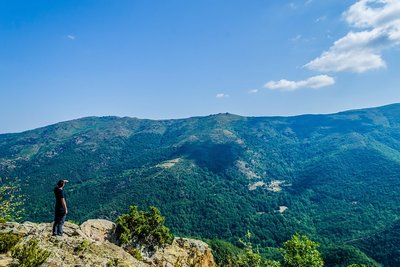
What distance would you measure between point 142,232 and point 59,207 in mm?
23153

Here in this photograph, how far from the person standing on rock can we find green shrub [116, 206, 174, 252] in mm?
19140

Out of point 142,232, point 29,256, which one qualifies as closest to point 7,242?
point 29,256

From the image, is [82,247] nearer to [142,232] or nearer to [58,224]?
[58,224]

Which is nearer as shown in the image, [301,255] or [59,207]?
[59,207]

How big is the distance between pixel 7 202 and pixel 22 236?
5639 millimetres

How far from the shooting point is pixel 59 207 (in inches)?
826

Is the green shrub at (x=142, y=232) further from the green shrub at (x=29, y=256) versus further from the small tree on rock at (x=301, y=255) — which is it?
the green shrub at (x=29, y=256)

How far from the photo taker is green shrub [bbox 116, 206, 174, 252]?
1606 inches

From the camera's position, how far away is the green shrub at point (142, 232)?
40803 millimetres

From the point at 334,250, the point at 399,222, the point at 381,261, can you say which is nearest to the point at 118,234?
the point at 334,250

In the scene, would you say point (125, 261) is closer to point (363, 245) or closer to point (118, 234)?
point (118, 234)

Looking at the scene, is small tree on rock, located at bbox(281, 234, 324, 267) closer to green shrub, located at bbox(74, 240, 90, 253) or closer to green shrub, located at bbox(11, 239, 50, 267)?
green shrub, located at bbox(74, 240, 90, 253)

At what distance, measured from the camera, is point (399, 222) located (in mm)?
187375

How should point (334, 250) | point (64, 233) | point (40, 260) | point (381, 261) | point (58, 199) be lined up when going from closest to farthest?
point (40, 260) < point (58, 199) < point (64, 233) < point (334, 250) < point (381, 261)
